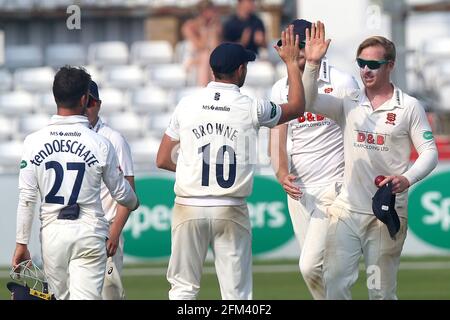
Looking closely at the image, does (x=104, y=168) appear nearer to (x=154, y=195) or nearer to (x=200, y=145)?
(x=200, y=145)

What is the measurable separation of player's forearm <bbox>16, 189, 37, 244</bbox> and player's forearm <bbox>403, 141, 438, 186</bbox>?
272 cm

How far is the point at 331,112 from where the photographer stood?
370 inches

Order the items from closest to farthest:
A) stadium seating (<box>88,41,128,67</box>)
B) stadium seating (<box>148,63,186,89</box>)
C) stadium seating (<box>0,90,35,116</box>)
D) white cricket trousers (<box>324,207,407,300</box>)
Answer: white cricket trousers (<box>324,207,407,300</box>)
stadium seating (<box>0,90,35,116</box>)
stadium seating (<box>148,63,186,89</box>)
stadium seating (<box>88,41,128,67</box>)

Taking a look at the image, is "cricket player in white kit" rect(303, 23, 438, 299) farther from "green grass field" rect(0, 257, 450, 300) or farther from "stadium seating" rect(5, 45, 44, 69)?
"stadium seating" rect(5, 45, 44, 69)

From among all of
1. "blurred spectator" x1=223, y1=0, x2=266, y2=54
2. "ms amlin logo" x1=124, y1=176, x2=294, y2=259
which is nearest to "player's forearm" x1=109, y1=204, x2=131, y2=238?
"ms amlin logo" x1=124, y1=176, x2=294, y2=259

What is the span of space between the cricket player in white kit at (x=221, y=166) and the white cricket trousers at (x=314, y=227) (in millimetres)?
1087

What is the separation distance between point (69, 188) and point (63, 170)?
5.1 inches

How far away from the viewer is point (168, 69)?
798 inches

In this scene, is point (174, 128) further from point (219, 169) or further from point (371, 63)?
point (371, 63)

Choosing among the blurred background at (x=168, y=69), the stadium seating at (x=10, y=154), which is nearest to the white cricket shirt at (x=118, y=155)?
the blurred background at (x=168, y=69)

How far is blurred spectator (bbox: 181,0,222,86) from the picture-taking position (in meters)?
19.6

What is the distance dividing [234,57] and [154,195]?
7.52 meters

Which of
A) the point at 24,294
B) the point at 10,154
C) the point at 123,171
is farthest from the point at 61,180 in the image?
the point at 10,154

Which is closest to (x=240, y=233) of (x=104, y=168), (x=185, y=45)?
(x=104, y=168)
